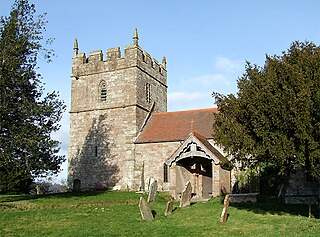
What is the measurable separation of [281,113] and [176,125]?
18336 mm

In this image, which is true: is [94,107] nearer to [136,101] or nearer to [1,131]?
[136,101]

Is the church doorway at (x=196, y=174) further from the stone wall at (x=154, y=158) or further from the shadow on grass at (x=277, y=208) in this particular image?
the shadow on grass at (x=277, y=208)

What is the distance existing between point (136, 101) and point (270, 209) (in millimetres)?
17620

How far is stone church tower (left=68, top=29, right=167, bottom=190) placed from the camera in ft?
109

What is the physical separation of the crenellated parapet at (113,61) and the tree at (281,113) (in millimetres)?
18976

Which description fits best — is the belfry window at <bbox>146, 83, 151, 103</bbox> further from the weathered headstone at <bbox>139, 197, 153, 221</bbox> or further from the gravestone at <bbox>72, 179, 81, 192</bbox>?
the weathered headstone at <bbox>139, 197, 153, 221</bbox>

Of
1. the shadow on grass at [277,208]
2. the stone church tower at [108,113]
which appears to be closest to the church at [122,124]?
the stone church tower at [108,113]

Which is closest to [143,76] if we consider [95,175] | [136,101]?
[136,101]

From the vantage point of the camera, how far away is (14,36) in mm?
22047

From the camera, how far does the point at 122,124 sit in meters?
33.6

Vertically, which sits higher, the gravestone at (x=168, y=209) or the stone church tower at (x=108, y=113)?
the stone church tower at (x=108, y=113)

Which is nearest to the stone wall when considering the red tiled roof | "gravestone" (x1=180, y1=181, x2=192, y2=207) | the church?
the church

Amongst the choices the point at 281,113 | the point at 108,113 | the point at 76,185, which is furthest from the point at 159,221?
the point at 76,185

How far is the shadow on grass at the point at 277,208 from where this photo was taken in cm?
1720
